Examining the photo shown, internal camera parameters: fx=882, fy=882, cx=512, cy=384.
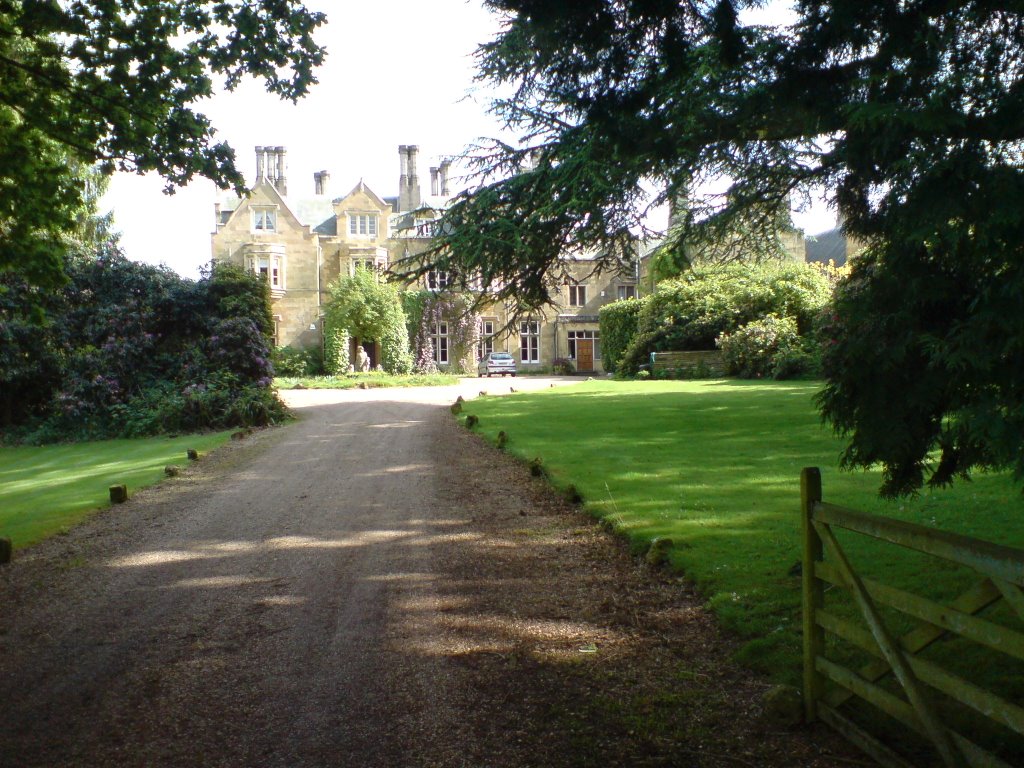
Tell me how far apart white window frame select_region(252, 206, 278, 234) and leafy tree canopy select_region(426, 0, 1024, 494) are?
4386 centimetres

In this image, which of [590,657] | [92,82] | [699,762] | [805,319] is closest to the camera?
[699,762]

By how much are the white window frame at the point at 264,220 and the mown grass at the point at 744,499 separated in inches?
1321

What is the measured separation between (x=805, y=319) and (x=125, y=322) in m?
23.3

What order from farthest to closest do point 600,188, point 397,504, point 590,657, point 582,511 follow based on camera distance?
1. point 397,504
2. point 582,511
3. point 600,188
4. point 590,657

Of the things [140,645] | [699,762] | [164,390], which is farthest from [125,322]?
[699,762]

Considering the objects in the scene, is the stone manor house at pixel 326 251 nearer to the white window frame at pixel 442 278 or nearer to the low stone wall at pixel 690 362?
the low stone wall at pixel 690 362

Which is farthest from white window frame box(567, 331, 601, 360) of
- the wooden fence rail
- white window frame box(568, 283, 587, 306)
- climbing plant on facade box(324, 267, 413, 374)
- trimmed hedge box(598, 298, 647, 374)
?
the wooden fence rail

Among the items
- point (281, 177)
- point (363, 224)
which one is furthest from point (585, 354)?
point (281, 177)

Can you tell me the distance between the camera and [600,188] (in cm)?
702

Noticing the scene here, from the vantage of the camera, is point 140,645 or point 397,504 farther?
point 397,504

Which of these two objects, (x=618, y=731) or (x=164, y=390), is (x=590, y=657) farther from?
(x=164, y=390)

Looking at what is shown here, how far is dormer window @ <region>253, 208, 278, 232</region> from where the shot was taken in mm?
48562

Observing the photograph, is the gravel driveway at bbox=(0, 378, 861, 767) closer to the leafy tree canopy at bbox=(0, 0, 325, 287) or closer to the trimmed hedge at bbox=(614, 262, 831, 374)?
the leafy tree canopy at bbox=(0, 0, 325, 287)

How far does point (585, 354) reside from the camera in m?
54.0
